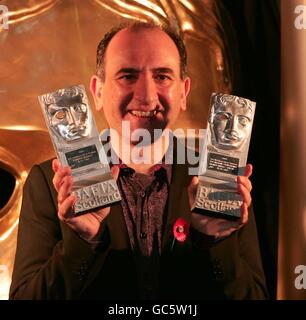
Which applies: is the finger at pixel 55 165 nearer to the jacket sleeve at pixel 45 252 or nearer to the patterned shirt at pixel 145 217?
the jacket sleeve at pixel 45 252

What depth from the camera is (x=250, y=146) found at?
2.20m

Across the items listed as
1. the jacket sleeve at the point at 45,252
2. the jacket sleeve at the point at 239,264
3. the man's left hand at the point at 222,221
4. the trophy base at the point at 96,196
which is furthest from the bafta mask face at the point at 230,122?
the jacket sleeve at the point at 45,252

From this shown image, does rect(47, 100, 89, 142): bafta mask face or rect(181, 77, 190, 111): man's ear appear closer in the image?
rect(47, 100, 89, 142): bafta mask face

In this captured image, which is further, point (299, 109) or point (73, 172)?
point (299, 109)

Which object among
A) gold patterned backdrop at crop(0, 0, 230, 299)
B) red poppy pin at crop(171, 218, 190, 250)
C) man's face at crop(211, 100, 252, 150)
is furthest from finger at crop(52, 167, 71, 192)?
man's face at crop(211, 100, 252, 150)

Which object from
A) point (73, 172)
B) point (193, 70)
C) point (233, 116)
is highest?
point (193, 70)

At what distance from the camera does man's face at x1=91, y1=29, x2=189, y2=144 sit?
214 cm

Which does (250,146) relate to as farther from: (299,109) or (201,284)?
(201,284)

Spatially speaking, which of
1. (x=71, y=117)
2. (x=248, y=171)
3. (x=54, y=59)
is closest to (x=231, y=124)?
(x=248, y=171)

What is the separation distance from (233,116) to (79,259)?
0.62 meters

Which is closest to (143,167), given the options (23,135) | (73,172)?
(73,172)

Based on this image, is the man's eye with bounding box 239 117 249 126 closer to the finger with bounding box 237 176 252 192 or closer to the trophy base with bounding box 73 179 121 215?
the finger with bounding box 237 176 252 192

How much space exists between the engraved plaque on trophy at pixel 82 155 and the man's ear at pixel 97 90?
91mm

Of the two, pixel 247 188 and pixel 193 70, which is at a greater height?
pixel 193 70
